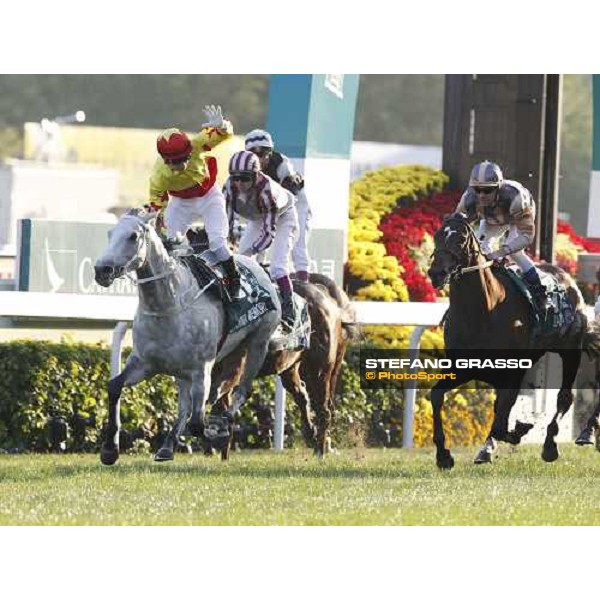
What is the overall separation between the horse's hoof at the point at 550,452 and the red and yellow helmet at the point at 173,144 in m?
2.97

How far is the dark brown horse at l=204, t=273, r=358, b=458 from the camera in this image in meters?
11.1

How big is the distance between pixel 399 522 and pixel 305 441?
327 centimetres

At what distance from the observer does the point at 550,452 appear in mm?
11039

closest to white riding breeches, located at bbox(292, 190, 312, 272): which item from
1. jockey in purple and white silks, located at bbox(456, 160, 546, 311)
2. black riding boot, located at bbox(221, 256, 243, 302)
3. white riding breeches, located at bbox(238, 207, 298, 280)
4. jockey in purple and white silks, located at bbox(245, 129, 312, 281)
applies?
jockey in purple and white silks, located at bbox(245, 129, 312, 281)

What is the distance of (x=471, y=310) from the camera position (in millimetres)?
10375

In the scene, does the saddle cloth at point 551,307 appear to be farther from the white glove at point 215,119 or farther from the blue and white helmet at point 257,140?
the white glove at point 215,119

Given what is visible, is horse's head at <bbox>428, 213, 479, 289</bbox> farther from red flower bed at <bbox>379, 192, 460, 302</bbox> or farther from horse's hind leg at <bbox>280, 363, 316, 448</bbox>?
red flower bed at <bbox>379, 192, 460, 302</bbox>

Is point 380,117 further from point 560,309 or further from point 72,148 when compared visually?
point 560,309

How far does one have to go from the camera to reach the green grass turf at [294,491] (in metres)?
8.20

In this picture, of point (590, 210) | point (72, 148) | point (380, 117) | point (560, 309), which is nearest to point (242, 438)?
point (560, 309)

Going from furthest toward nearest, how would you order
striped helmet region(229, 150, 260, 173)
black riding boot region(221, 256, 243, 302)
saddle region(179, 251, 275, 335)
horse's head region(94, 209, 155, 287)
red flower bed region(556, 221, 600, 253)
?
red flower bed region(556, 221, 600, 253), striped helmet region(229, 150, 260, 173), black riding boot region(221, 256, 243, 302), saddle region(179, 251, 275, 335), horse's head region(94, 209, 155, 287)

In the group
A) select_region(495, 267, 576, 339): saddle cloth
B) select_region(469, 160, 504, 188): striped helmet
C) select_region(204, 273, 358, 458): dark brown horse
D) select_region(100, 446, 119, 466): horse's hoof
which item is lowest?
select_region(100, 446, 119, 466): horse's hoof

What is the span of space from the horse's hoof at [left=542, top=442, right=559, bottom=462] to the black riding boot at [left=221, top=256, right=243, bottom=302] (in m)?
2.24

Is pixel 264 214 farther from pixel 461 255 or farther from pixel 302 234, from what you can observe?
pixel 461 255
